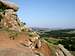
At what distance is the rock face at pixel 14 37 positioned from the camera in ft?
52.1

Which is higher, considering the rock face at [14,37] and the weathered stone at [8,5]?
the weathered stone at [8,5]

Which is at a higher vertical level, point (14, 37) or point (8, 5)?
Answer: point (8, 5)

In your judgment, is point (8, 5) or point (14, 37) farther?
point (8, 5)

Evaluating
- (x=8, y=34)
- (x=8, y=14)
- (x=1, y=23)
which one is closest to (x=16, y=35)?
(x=8, y=34)

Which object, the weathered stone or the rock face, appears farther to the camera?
the weathered stone

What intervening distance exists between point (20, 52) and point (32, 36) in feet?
32.0

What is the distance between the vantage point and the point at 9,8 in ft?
107

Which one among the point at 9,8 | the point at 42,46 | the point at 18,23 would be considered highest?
the point at 9,8

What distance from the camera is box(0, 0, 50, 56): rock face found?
15.9 meters

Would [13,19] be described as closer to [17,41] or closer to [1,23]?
[1,23]

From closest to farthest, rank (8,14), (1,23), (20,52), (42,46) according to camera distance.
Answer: (20,52) < (42,46) < (1,23) < (8,14)

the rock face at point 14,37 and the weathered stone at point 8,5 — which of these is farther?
the weathered stone at point 8,5

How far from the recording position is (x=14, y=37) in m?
24.0

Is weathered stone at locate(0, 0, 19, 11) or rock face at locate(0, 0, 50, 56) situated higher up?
weathered stone at locate(0, 0, 19, 11)
